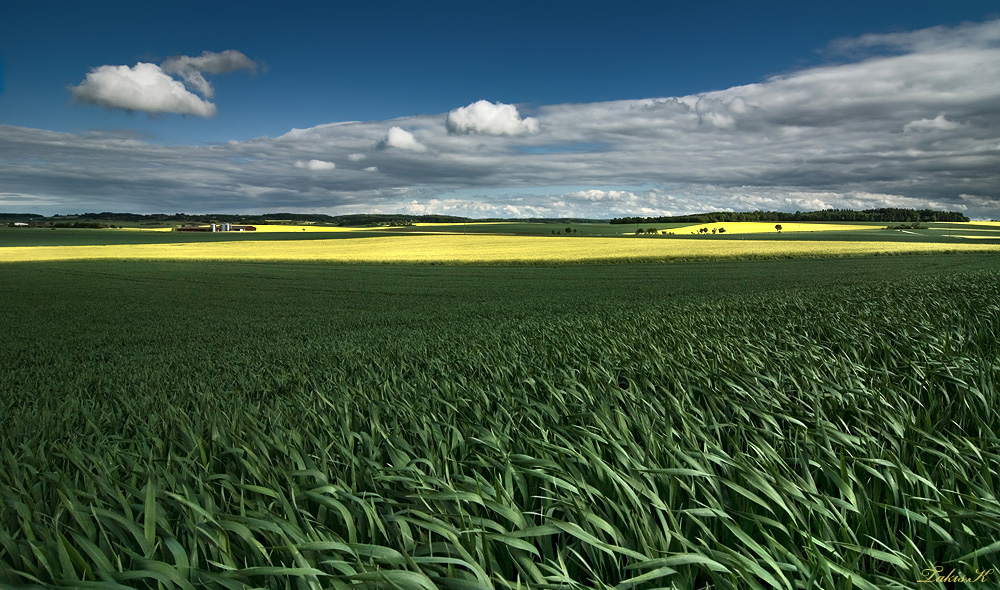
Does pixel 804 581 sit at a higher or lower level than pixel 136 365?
higher

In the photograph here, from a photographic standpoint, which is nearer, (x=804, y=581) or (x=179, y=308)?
(x=804, y=581)

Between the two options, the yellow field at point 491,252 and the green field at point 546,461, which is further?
the yellow field at point 491,252

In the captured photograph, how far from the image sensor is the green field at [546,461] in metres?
2.21

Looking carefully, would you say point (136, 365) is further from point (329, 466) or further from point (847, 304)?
point (847, 304)

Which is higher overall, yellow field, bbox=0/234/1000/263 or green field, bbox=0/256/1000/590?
green field, bbox=0/256/1000/590

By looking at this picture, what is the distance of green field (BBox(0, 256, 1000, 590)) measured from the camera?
221 centimetres

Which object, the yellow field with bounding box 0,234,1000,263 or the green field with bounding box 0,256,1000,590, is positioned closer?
the green field with bounding box 0,256,1000,590

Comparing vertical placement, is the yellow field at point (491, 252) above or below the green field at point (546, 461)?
below

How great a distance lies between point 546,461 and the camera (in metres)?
2.84

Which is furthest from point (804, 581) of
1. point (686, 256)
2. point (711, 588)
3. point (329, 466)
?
point (686, 256)

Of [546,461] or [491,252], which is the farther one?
[491,252]

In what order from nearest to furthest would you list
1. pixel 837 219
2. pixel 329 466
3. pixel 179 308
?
1. pixel 329 466
2. pixel 179 308
3. pixel 837 219

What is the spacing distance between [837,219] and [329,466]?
169391 millimetres

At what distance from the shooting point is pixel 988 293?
431 inches
